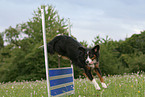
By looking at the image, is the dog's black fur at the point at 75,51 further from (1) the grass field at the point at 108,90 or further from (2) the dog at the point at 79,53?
(1) the grass field at the point at 108,90

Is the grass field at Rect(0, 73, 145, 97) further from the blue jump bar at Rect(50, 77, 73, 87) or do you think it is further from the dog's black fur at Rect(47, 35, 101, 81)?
the dog's black fur at Rect(47, 35, 101, 81)

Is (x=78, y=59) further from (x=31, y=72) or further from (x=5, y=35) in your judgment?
(x=5, y=35)

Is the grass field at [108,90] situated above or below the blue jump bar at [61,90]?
below

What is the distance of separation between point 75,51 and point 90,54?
0.50 meters

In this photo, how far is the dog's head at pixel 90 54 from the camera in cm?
496

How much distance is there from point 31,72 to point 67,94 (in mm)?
12231

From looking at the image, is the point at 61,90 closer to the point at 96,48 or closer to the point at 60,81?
the point at 60,81

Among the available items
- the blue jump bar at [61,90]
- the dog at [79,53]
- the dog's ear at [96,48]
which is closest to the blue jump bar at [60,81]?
the blue jump bar at [61,90]

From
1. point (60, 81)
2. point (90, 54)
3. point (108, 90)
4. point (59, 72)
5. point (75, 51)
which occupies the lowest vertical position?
point (108, 90)

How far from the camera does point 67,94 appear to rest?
5.37 m

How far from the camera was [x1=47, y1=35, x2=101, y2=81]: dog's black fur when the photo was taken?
5086 millimetres

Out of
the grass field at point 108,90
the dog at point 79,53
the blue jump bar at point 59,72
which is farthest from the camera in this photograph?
the dog at point 79,53

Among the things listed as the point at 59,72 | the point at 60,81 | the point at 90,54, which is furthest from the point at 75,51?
the point at 60,81

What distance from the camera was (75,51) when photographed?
5.30 meters
